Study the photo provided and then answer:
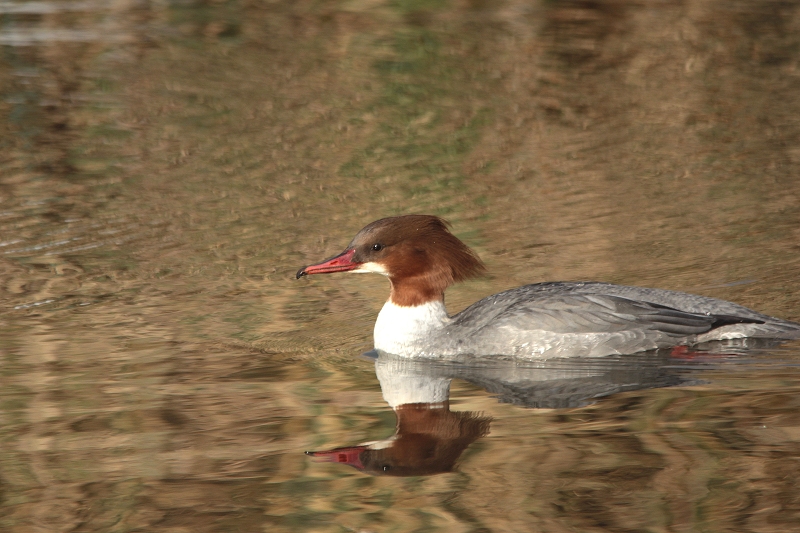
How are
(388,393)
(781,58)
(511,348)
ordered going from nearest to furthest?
1. (388,393)
2. (511,348)
3. (781,58)

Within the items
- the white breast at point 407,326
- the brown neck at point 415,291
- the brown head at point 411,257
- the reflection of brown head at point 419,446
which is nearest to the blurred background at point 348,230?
the reflection of brown head at point 419,446

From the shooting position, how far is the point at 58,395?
689 cm

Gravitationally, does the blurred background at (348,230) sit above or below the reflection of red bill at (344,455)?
above

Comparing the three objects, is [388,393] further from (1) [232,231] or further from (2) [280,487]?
(1) [232,231]

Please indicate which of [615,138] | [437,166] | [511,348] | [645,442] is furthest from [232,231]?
[645,442]

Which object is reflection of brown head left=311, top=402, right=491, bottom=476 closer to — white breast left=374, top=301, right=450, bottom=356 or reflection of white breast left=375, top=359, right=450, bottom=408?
reflection of white breast left=375, top=359, right=450, bottom=408

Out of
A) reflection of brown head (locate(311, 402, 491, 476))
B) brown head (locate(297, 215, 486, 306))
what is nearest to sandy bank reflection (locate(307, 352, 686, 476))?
reflection of brown head (locate(311, 402, 491, 476))

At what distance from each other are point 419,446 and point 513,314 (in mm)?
1805

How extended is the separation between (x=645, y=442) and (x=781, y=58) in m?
10.9

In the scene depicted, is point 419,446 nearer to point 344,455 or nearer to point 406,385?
point 344,455

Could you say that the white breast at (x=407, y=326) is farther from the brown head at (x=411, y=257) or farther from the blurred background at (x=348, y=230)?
the blurred background at (x=348, y=230)

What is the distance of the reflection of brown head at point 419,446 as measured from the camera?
18.7ft

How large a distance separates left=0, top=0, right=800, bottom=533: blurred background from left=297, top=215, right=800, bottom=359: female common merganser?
0.89ft

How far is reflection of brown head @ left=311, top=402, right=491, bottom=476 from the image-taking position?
569cm
